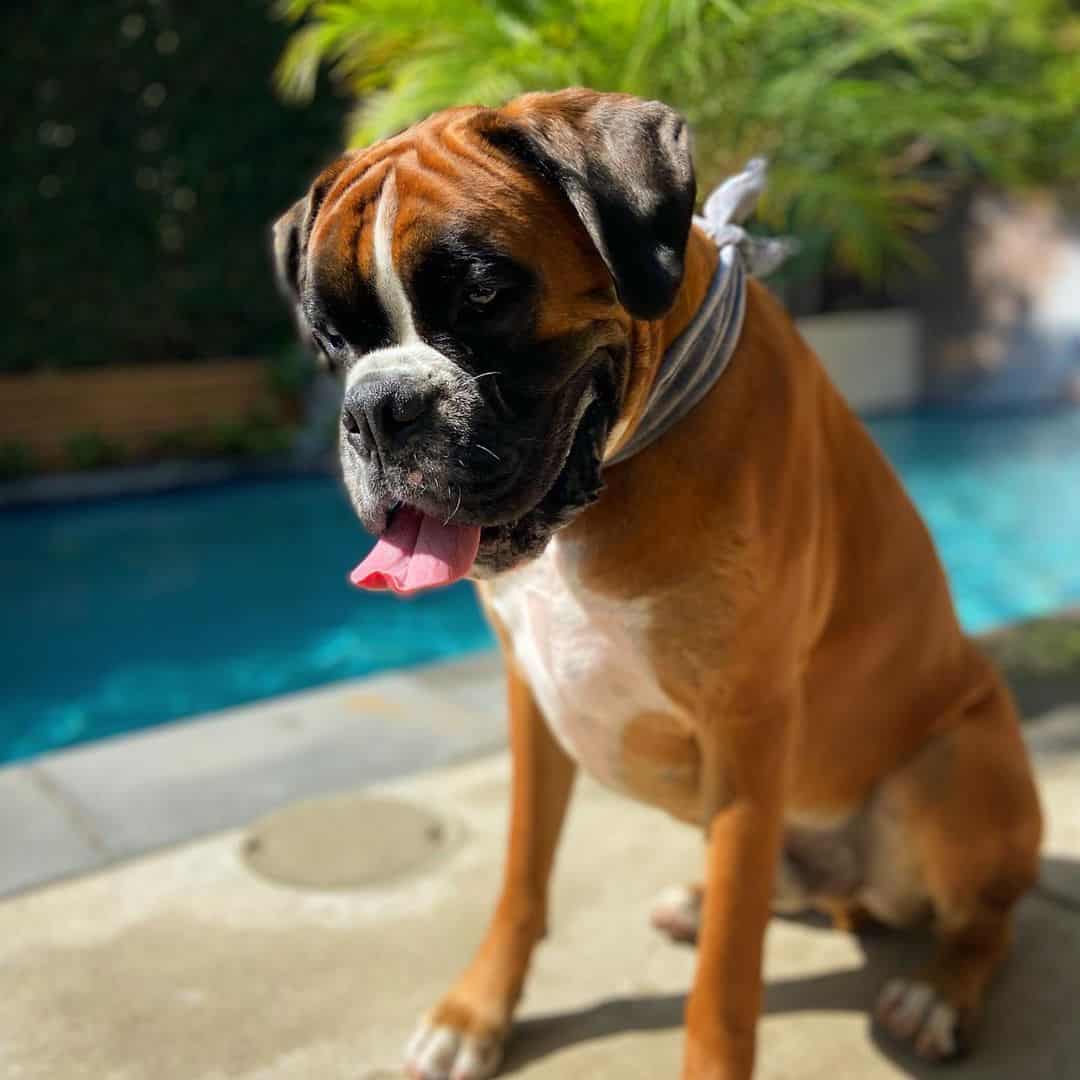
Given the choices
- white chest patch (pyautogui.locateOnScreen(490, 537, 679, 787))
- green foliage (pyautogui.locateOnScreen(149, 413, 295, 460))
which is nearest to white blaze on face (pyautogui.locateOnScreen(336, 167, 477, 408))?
white chest patch (pyautogui.locateOnScreen(490, 537, 679, 787))

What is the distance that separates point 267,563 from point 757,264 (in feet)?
20.9

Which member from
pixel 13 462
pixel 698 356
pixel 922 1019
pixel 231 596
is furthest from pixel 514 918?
pixel 13 462

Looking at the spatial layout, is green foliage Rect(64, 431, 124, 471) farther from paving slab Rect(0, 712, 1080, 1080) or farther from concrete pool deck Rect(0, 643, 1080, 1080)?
paving slab Rect(0, 712, 1080, 1080)

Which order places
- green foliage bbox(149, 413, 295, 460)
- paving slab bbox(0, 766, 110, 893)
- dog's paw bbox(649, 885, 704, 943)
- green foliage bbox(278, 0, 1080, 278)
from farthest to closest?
green foliage bbox(149, 413, 295, 460)
green foliage bbox(278, 0, 1080, 278)
paving slab bbox(0, 766, 110, 893)
dog's paw bbox(649, 885, 704, 943)

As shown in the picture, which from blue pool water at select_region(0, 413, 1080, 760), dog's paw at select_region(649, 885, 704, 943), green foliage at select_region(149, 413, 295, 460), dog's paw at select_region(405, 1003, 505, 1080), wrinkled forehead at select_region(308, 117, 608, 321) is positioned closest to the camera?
wrinkled forehead at select_region(308, 117, 608, 321)

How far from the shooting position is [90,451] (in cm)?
997

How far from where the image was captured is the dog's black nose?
5.19ft

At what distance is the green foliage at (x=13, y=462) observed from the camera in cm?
949

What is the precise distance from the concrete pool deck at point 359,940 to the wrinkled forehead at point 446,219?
1.42 m

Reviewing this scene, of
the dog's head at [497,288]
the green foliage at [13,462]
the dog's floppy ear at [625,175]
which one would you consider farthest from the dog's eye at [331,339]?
the green foliage at [13,462]

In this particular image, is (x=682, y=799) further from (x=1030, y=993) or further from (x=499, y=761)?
(x=499, y=761)

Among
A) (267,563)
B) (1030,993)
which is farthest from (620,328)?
(267,563)

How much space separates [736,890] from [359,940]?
3.30ft

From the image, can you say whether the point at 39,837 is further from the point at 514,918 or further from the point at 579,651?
the point at 579,651
